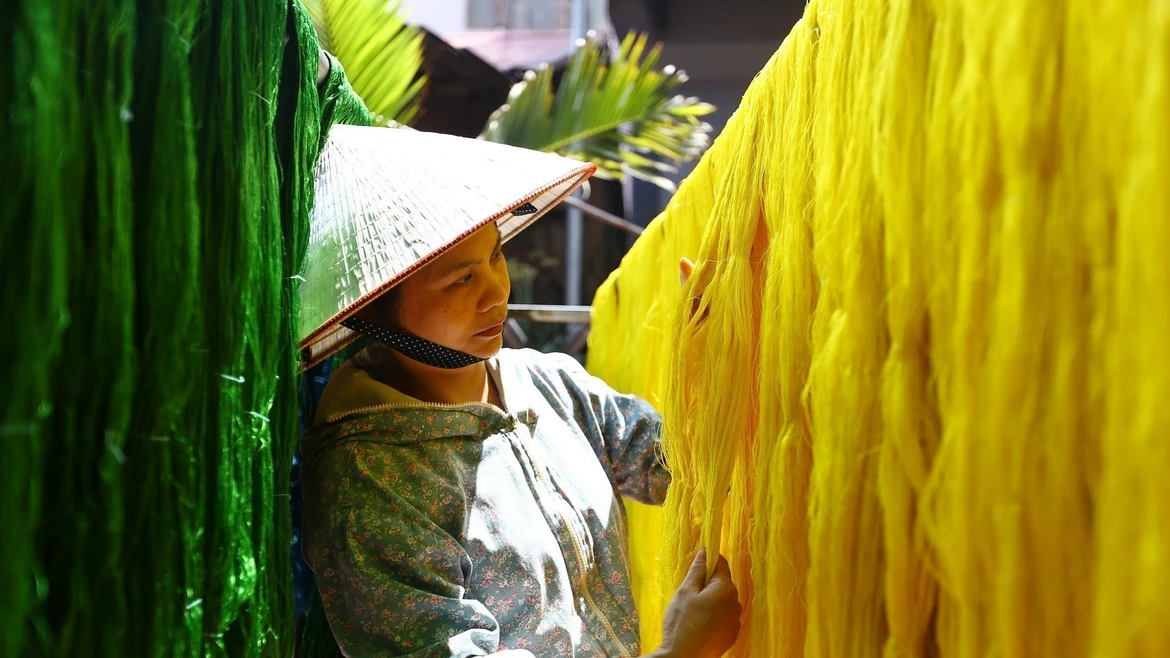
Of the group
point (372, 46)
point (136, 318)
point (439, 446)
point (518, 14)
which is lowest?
point (439, 446)

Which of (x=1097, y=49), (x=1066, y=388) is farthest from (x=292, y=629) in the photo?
(x=1097, y=49)

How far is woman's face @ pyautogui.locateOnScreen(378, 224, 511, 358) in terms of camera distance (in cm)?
115

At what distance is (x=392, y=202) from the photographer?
1136mm

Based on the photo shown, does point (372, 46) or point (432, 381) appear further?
point (372, 46)

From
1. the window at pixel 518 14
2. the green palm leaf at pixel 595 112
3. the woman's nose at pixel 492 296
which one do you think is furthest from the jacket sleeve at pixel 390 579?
the window at pixel 518 14

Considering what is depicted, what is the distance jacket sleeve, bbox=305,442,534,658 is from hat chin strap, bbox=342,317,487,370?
7.4 inches

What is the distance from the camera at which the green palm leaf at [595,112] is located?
302 cm

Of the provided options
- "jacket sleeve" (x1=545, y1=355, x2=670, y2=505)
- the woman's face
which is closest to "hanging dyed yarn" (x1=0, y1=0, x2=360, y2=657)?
the woman's face

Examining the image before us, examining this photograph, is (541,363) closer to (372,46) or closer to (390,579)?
(390,579)

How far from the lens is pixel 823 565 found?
64 centimetres

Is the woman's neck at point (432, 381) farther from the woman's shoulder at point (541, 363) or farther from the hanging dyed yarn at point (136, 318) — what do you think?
the hanging dyed yarn at point (136, 318)

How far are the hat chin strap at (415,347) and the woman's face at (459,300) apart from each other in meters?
0.01

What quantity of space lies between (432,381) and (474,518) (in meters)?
0.23

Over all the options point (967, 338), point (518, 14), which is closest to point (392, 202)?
point (967, 338)
